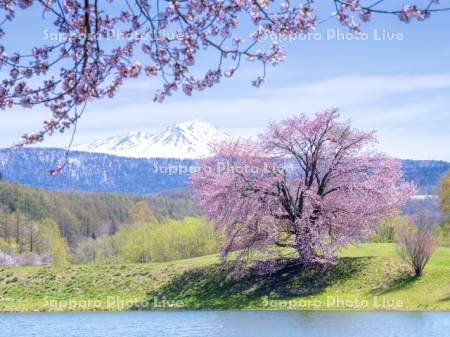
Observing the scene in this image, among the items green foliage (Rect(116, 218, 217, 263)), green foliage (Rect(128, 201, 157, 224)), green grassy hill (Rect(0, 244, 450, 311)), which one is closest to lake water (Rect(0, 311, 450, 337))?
green grassy hill (Rect(0, 244, 450, 311))

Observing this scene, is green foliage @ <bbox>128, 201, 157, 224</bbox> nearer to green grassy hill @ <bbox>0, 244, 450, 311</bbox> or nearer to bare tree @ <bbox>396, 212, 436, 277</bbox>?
green grassy hill @ <bbox>0, 244, 450, 311</bbox>

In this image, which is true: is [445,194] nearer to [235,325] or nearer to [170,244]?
[170,244]

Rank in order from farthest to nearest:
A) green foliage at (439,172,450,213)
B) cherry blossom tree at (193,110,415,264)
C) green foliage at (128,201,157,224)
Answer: green foliage at (128,201,157,224) → green foliage at (439,172,450,213) → cherry blossom tree at (193,110,415,264)

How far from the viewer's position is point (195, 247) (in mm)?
83375

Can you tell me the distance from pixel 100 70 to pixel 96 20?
3.59 feet

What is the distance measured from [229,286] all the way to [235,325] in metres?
14.8

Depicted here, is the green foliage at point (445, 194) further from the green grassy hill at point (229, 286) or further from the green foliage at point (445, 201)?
the green grassy hill at point (229, 286)

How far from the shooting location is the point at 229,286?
45125 mm

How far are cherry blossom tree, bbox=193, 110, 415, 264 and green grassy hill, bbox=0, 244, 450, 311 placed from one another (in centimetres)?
182

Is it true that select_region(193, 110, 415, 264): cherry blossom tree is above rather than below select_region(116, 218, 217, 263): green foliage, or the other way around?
above

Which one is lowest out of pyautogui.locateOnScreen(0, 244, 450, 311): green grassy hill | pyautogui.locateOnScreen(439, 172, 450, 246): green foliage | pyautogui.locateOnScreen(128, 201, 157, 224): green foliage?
pyautogui.locateOnScreen(0, 244, 450, 311): green grassy hill

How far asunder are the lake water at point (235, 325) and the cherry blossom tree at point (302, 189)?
24.9 feet

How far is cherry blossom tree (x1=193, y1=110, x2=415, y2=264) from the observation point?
44.2 m

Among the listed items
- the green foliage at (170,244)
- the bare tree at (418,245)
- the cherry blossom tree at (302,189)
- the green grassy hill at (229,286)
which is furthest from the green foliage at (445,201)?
the green foliage at (170,244)
